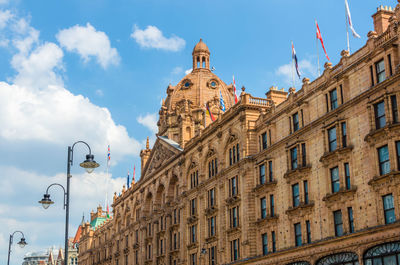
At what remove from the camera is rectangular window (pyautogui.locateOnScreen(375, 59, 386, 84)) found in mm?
41469

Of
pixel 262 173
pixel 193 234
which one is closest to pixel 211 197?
pixel 193 234

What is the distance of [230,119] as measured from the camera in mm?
62500

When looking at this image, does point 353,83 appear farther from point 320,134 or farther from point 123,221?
point 123,221

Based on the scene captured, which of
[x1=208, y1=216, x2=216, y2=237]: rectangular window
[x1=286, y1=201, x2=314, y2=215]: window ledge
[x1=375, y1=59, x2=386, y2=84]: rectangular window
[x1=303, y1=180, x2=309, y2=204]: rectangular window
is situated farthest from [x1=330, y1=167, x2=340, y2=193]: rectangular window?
[x1=208, y1=216, x2=216, y2=237]: rectangular window

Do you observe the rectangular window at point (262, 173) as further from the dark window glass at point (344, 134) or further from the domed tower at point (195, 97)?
the domed tower at point (195, 97)

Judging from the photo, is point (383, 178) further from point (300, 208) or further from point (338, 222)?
point (300, 208)

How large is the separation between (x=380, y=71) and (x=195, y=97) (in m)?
66.6

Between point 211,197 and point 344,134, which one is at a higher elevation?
point 344,134

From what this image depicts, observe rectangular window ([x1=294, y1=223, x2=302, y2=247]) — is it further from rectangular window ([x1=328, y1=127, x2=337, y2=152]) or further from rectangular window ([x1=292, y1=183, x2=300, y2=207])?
rectangular window ([x1=328, y1=127, x2=337, y2=152])

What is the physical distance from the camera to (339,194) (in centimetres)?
4422

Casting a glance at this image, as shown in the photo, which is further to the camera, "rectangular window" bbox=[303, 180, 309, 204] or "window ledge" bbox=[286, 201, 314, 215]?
"rectangular window" bbox=[303, 180, 309, 204]

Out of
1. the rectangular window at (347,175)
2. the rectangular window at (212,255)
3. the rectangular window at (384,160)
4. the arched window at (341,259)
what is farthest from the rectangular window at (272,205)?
the rectangular window at (384,160)

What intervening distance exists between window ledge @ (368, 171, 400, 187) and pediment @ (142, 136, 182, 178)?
39.3 m

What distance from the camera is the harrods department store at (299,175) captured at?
40.6 m
